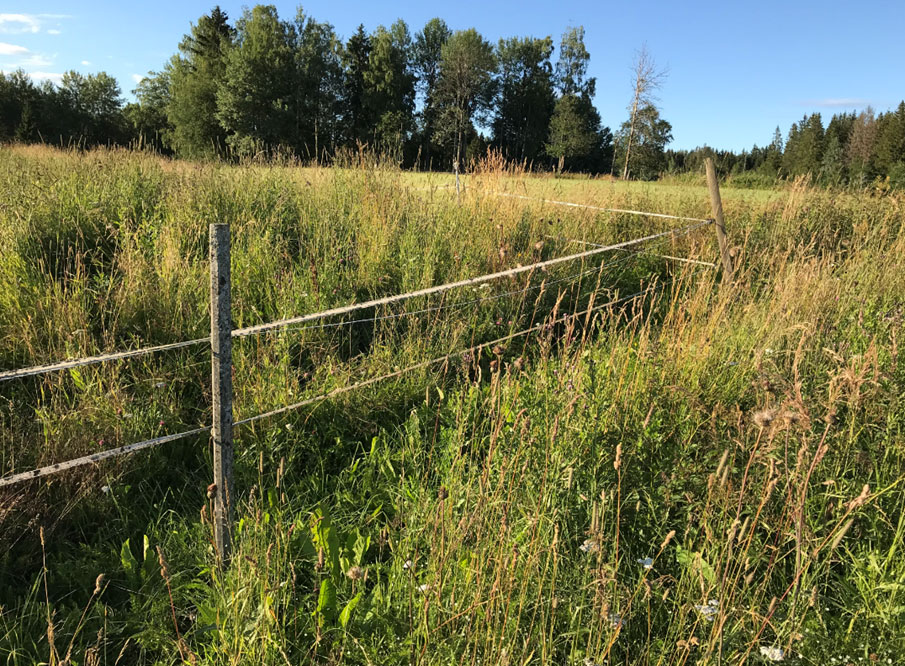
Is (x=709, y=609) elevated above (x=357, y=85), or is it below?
below

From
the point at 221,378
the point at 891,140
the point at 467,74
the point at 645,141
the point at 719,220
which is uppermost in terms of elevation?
the point at 467,74

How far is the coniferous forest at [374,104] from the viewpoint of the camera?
137 feet

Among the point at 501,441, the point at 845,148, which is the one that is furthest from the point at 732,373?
the point at 845,148

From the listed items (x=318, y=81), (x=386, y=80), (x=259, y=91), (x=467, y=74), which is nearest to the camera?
(x=259, y=91)

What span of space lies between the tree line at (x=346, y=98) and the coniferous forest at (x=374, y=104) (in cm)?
16

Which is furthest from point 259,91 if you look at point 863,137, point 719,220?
point 863,137

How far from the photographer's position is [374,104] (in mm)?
52875

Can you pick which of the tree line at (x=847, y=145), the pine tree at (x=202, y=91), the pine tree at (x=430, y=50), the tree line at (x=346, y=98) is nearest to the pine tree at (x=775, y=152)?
the tree line at (x=847, y=145)

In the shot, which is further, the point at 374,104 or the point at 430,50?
the point at 430,50

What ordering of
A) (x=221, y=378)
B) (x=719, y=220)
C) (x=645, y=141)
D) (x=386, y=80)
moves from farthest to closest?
(x=386, y=80) < (x=645, y=141) < (x=719, y=220) < (x=221, y=378)

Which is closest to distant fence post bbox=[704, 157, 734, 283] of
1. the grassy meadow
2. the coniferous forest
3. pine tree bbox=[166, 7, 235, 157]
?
the grassy meadow

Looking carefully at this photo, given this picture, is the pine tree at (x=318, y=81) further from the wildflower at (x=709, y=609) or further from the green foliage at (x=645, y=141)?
the wildflower at (x=709, y=609)

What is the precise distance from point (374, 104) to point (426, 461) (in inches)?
2205

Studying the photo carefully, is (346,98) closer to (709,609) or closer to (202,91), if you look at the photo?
(202,91)
